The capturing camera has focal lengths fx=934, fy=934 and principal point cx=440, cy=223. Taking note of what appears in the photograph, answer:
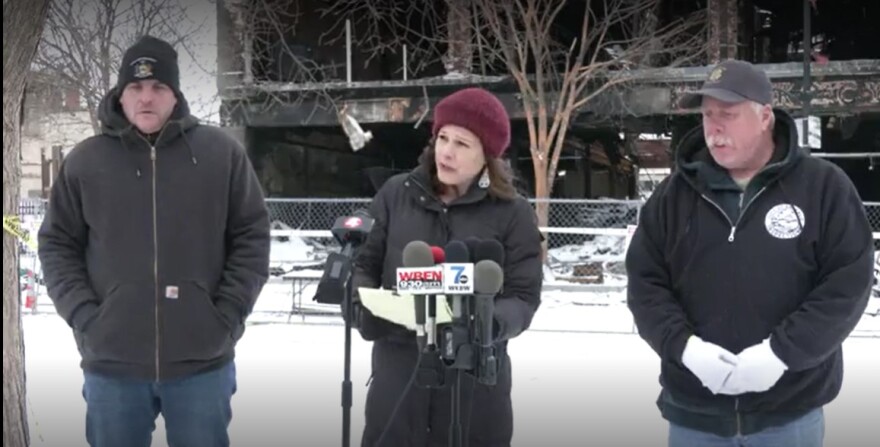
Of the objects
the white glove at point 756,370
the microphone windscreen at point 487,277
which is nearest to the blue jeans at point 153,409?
the microphone windscreen at point 487,277

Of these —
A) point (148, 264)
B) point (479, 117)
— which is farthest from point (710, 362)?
point (148, 264)

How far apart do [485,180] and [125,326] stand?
4.73 ft

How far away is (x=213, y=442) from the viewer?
3578 mm

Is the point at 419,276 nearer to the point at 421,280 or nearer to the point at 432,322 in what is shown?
the point at 421,280

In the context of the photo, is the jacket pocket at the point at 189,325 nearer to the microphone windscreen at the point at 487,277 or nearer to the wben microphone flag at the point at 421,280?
the wben microphone flag at the point at 421,280

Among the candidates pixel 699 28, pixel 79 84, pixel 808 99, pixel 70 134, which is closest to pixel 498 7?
pixel 699 28

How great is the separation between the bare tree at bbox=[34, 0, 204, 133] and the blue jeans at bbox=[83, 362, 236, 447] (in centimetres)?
1518

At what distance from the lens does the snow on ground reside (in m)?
6.25

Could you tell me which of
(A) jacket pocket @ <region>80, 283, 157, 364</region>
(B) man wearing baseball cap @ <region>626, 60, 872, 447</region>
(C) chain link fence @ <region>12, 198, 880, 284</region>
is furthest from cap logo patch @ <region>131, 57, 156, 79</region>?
(C) chain link fence @ <region>12, 198, 880, 284</region>

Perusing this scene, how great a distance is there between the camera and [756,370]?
280 centimetres

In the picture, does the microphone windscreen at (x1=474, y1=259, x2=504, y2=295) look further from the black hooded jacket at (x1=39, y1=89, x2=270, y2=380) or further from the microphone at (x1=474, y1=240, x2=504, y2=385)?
the black hooded jacket at (x1=39, y1=89, x2=270, y2=380)

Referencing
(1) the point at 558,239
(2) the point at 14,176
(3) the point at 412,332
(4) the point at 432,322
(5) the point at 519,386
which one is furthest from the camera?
(1) the point at 558,239

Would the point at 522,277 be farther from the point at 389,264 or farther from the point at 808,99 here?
the point at 808,99

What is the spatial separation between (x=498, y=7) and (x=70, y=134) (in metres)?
11.6
